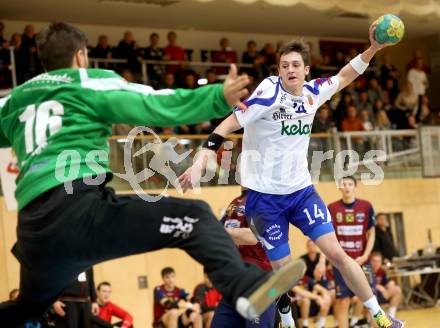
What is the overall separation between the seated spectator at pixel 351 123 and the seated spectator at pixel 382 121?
0.59 meters

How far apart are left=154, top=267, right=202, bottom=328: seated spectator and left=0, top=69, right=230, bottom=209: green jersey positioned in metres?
7.91

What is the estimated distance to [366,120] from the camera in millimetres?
19141

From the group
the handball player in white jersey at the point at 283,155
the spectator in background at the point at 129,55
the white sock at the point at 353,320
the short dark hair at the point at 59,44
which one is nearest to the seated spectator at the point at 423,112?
the spectator in background at the point at 129,55

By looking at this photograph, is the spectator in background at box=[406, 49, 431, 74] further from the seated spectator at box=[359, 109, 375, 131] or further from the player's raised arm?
the player's raised arm

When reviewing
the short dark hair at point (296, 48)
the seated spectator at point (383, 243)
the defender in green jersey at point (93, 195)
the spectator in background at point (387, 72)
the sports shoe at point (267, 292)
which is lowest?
the seated spectator at point (383, 243)

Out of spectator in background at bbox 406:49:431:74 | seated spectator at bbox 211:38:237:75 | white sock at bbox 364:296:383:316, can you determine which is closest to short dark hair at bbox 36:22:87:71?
white sock at bbox 364:296:383:316

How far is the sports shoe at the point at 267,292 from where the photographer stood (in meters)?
4.57

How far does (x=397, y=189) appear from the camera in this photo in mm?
18375

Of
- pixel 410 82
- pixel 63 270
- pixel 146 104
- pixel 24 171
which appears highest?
pixel 410 82

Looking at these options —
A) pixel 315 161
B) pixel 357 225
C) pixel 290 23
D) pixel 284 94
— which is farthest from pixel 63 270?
pixel 290 23

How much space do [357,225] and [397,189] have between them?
6.62 meters

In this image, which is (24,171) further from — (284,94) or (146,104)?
(284,94)

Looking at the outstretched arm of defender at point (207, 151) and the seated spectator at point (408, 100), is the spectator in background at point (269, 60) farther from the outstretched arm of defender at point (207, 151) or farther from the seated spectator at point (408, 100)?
the outstretched arm of defender at point (207, 151)

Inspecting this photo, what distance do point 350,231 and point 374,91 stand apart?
30.9 feet
